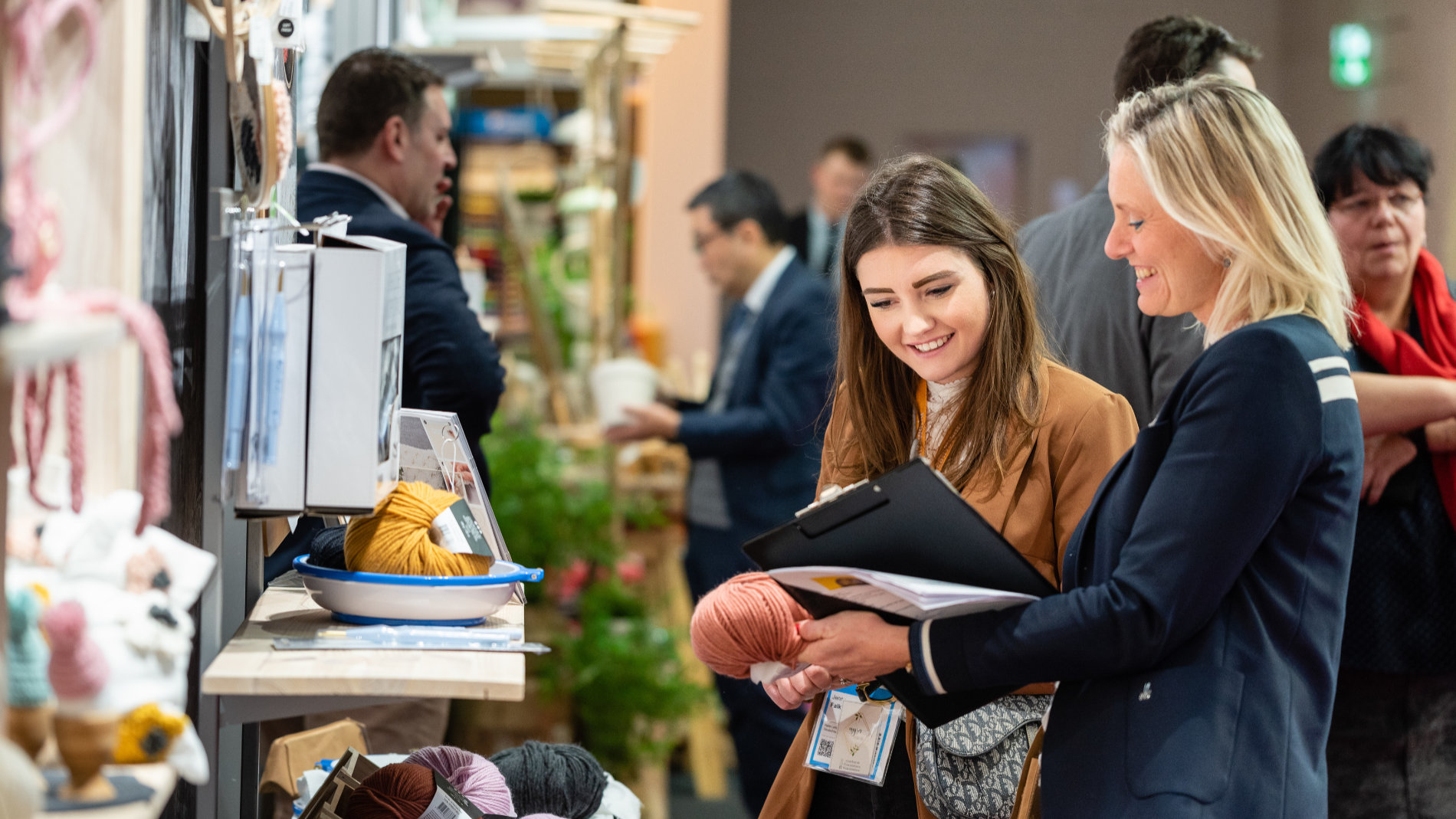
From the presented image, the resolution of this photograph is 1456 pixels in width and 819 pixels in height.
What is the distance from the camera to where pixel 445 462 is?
65.2 inches

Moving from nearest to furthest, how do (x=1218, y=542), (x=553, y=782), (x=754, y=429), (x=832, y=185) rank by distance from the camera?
(x=1218, y=542) < (x=553, y=782) < (x=754, y=429) < (x=832, y=185)

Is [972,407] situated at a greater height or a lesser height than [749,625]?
greater

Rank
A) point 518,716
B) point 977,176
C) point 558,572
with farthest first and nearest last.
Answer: point 977,176
point 558,572
point 518,716

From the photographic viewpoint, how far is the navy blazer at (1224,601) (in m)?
1.22

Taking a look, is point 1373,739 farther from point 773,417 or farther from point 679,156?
point 679,156

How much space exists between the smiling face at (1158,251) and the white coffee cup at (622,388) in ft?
8.69

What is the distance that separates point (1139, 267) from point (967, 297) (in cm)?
25

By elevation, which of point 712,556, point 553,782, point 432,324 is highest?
point 432,324

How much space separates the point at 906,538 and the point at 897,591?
0.06 metres

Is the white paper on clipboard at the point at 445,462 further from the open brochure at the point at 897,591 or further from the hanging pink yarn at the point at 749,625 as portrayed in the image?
the open brochure at the point at 897,591

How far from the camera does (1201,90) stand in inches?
54.3

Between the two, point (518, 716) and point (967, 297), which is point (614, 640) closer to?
point (518, 716)

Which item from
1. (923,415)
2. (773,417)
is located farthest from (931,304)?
(773,417)

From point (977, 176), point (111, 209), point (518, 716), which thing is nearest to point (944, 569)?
point (111, 209)
